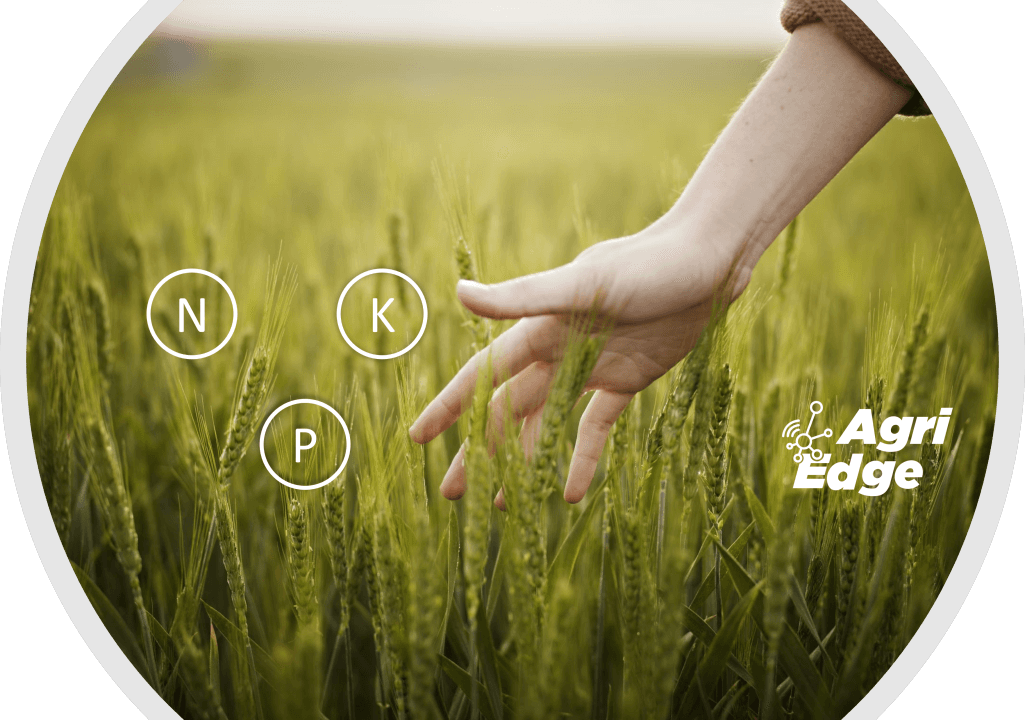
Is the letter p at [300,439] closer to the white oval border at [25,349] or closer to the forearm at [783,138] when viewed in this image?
the white oval border at [25,349]

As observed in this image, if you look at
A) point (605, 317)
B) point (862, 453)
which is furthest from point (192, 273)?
point (862, 453)

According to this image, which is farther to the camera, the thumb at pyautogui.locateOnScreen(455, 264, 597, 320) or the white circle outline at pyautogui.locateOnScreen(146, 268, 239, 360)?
the white circle outline at pyautogui.locateOnScreen(146, 268, 239, 360)

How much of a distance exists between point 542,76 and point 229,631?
2.89ft

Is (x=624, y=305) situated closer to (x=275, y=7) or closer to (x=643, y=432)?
(x=643, y=432)

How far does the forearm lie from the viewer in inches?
36.6

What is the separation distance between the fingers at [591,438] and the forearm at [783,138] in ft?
0.91

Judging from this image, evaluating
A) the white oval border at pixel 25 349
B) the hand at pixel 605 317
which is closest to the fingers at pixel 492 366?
the hand at pixel 605 317

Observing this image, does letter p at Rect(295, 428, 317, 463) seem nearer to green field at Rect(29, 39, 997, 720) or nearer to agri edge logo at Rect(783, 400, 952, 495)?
green field at Rect(29, 39, 997, 720)

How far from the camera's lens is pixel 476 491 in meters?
0.68

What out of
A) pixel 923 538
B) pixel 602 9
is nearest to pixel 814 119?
pixel 602 9

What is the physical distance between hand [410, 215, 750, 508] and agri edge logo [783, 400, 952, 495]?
0.22 m

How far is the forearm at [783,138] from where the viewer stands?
0.93 m

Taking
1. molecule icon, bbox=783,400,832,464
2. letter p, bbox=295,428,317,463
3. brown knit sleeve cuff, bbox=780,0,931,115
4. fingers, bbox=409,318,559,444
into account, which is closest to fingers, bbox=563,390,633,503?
fingers, bbox=409,318,559,444

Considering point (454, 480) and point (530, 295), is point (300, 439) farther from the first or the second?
point (530, 295)
